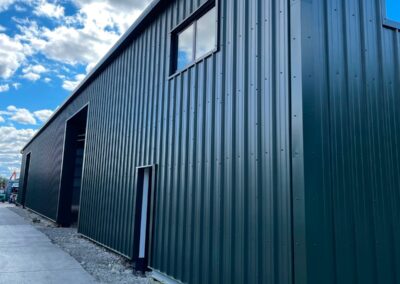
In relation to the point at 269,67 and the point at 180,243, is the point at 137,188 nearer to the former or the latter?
the point at 180,243

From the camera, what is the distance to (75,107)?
15117 millimetres

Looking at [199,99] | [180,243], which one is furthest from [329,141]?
[180,243]

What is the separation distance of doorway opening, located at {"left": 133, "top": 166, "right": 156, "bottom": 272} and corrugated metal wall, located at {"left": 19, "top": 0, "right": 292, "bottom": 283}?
27 centimetres

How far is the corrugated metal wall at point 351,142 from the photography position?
147 inches

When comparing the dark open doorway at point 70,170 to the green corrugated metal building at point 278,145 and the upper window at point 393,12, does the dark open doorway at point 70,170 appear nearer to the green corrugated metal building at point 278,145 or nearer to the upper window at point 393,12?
the green corrugated metal building at point 278,145

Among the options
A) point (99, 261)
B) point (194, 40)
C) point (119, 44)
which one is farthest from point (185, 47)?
point (99, 261)

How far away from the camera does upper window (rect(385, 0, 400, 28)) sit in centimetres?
481

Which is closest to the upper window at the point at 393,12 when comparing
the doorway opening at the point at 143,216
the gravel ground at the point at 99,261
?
the doorway opening at the point at 143,216

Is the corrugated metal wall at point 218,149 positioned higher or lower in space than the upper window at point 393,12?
lower

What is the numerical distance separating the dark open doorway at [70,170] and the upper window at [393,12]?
12269 mm

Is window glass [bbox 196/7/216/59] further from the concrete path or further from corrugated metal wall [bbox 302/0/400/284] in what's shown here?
the concrete path

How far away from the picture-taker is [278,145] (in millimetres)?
4012

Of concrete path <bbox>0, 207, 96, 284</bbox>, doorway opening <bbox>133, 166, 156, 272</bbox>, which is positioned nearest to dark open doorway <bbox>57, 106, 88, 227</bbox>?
concrete path <bbox>0, 207, 96, 284</bbox>

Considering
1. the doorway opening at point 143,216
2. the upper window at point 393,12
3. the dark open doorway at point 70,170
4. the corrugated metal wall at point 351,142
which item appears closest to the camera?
the corrugated metal wall at point 351,142
